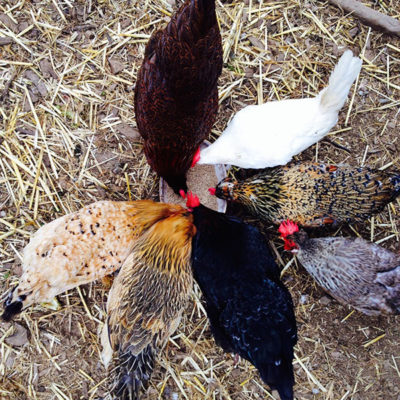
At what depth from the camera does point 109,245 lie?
2111 mm

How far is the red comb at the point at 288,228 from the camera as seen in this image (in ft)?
7.55

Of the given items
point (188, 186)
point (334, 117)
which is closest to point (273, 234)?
point (188, 186)

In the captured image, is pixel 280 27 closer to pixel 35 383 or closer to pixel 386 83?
pixel 386 83

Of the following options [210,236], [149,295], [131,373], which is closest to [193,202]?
[210,236]

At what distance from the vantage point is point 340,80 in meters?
1.93

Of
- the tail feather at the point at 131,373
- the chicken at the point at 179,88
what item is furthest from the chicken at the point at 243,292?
the tail feather at the point at 131,373

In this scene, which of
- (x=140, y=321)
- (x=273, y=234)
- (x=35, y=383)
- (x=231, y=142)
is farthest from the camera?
(x=273, y=234)

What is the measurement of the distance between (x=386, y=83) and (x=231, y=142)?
51.9 inches

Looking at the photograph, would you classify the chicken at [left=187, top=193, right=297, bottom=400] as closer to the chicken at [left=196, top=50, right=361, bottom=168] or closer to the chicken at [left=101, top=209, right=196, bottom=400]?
the chicken at [left=101, top=209, right=196, bottom=400]

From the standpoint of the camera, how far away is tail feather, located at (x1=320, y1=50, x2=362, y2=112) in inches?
74.0

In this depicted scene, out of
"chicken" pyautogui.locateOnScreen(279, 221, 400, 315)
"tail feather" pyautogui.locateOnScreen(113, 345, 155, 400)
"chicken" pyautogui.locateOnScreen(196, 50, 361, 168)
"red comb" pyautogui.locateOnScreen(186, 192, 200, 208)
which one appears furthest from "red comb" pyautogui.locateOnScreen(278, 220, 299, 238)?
"tail feather" pyautogui.locateOnScreen(113, 345, 155, 400)

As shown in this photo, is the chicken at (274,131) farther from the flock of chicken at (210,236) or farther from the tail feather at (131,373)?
the tail feather at (131,373)

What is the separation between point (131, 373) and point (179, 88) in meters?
1.53

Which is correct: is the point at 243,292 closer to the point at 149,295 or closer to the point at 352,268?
the point at 149,295
